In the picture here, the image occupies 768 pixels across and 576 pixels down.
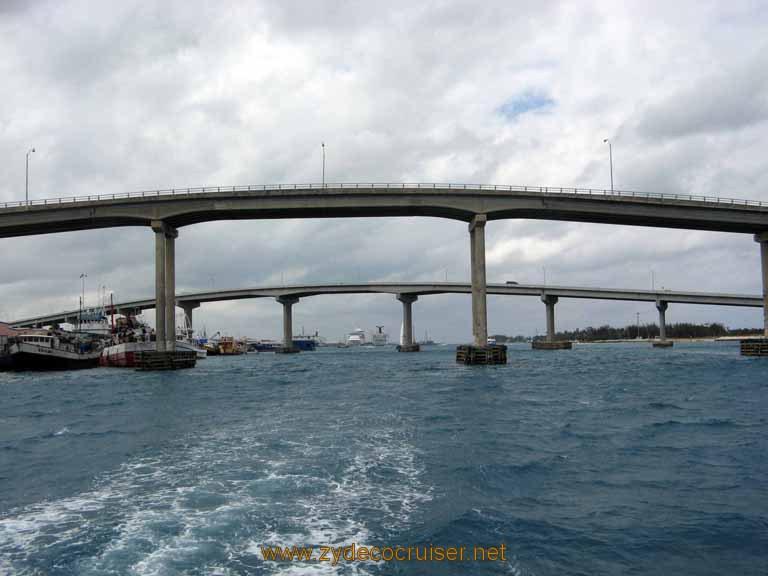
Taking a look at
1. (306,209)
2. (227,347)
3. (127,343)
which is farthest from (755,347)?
(227,347)

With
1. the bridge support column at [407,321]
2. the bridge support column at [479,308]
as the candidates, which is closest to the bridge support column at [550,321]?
the bridge support column at [407,321]

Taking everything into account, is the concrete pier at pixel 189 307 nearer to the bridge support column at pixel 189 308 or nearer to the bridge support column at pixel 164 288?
the bridge support column at pixel 189 308

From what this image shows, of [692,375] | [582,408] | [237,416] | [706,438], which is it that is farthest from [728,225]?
[237,416]

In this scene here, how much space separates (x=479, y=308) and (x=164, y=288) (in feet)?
123

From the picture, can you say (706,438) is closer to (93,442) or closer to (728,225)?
(93,442)

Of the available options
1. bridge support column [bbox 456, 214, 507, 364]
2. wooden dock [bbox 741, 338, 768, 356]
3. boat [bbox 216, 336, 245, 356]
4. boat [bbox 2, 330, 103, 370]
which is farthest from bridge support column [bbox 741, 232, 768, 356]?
boat [bbox 216, 336, 245, 356]

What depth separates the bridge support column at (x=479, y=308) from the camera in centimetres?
6192

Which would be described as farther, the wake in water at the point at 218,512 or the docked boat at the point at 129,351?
the docked boat at the point at 129,351

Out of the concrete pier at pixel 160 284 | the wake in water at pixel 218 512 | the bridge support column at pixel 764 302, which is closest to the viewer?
the wake in water at pixel 218 512

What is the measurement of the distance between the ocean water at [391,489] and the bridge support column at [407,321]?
12462 centimetres

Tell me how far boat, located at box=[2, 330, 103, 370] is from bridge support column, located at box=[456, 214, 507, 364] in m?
50.9

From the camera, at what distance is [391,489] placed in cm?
1220

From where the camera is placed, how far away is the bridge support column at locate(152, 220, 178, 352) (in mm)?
62812

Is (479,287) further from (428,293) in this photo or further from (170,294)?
(428,293)
